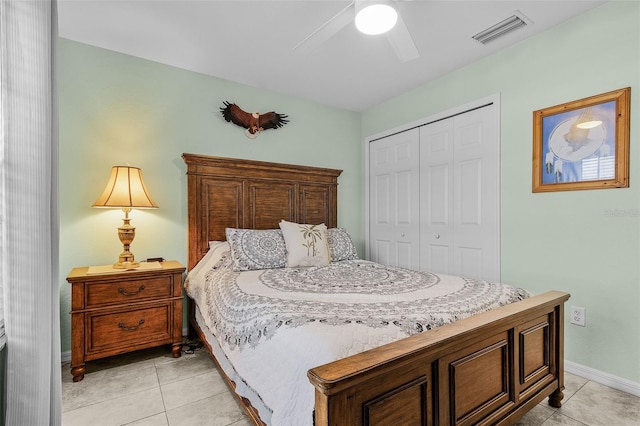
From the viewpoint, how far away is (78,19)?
2.28 meters

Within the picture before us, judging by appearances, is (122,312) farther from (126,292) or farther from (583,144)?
(583,144)

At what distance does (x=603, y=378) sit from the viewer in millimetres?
2160

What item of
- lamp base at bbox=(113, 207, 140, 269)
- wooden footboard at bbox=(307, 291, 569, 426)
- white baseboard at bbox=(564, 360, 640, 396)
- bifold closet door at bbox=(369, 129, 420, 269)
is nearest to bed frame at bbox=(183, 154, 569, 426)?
wooden footboard at bbox=(307, 291, 569, 426)

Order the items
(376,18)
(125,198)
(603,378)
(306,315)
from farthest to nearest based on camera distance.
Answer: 1. (125,198)
2. (603,378)
3. (376,18)
4. (306,315)

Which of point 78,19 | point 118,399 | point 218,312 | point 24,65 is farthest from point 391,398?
point 78,19

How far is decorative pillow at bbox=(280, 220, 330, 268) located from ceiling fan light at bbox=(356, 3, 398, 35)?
165 cm

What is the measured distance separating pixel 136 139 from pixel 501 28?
3.09m

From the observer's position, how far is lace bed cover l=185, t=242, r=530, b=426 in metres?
1.17

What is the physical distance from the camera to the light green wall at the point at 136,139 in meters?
2.53

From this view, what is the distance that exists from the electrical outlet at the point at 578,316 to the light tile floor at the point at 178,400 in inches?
15.1

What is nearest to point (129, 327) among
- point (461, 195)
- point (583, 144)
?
point (461, 195)

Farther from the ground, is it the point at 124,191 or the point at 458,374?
the point at 124,191

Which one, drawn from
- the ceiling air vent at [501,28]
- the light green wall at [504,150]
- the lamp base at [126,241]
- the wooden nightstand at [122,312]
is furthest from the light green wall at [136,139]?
the ceiling air vent at [501,28]

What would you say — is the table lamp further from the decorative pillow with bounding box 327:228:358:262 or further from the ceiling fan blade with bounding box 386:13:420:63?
the ceiling fan blade with bounding box 386:13:420:63
